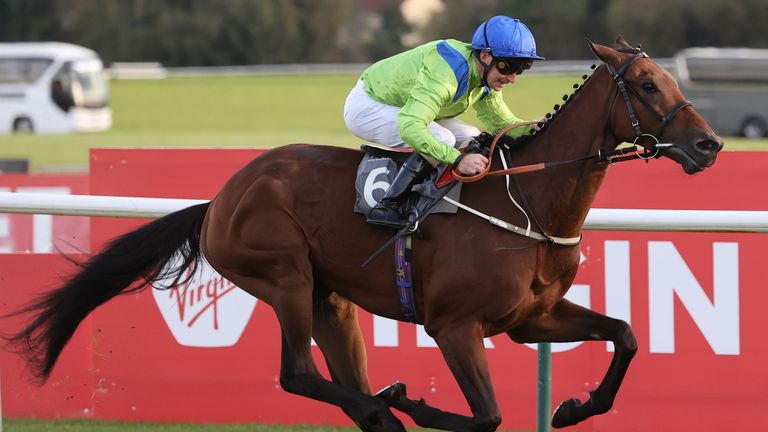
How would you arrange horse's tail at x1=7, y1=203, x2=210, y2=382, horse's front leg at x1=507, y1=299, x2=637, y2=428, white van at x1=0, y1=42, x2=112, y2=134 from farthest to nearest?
1. white van at x1=0, y1=42, x2=112, y2=134
2. horse's tail at x1=7, y1=203, x2=210, y2=382
3. horse's front leg at x1=507, y1=299, x2=637, y2=428

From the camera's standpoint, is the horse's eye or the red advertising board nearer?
the horse's eye

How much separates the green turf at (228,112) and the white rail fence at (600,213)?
18.2 m

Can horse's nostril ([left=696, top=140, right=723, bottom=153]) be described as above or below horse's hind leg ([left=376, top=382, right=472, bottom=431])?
above

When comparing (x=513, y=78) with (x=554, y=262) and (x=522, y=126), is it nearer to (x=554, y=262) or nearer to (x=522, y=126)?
(x=522, y=126)

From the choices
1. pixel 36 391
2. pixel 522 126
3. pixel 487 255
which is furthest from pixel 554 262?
pixel 36 391

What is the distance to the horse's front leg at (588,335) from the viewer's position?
13.2 ft

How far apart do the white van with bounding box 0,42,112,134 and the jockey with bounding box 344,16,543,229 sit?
31095 millimetres

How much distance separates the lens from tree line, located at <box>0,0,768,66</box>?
164 feet

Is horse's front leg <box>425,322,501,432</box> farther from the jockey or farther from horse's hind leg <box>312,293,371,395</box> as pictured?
horse's hind leg <box>312,293,371,395</box>

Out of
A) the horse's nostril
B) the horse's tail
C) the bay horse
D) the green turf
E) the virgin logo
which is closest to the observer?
the horse's nostril

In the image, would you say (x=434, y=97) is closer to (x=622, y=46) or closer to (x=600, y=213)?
(x=622, y=46)

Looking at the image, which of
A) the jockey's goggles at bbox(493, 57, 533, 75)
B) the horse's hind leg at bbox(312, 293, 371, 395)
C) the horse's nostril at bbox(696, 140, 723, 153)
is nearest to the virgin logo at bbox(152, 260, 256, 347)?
the horse's hind leg at bbox(312, 293, 371, 395)

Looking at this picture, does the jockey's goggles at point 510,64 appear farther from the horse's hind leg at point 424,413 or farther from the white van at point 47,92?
the white van at point 47,92

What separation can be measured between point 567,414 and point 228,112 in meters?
34.6
